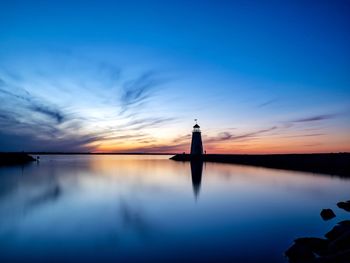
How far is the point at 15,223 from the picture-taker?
42.8 feet

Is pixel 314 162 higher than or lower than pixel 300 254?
higher

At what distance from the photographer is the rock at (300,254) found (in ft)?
25.5

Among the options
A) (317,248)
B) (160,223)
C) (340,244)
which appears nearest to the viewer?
(340,244)

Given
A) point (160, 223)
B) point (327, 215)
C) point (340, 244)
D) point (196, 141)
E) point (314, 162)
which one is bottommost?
point (160, 223)

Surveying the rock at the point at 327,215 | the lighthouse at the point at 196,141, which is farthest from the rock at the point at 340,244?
the lighthouse at the point at 196,141

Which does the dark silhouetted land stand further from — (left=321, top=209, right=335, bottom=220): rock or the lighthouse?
(left=321, top=209, right=335, bottom=220): rock

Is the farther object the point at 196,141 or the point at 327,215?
the point at 196,141

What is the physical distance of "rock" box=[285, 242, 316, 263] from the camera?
776cm

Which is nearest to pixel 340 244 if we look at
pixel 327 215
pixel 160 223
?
pixel 327 215

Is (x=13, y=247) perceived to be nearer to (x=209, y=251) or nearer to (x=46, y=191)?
(x=209, y=251)

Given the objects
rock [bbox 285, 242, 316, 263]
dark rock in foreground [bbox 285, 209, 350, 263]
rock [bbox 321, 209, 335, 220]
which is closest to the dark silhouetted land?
rock [bbox 321, 209, 335, 220]

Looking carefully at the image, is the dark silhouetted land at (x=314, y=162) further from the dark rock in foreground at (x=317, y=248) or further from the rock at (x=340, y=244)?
the rock at (x=340, y=244)

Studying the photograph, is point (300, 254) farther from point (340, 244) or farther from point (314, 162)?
point (314, 162)

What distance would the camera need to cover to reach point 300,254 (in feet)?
26.2
